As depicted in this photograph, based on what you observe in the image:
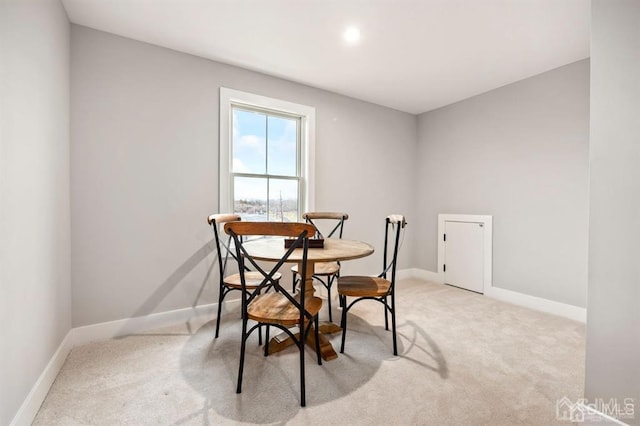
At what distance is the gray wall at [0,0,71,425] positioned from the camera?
1.23 m

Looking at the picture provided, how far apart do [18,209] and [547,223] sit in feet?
13.7

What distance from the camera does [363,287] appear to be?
212 cm

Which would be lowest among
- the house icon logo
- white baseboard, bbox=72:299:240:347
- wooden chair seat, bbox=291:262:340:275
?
the house icon logo

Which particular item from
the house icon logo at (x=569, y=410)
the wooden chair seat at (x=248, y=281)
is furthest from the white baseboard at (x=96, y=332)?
the house icon logo at (x=569, y=410)

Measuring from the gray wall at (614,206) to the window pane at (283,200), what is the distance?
102 inches

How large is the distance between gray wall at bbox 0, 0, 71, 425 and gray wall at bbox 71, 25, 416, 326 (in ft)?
0.60

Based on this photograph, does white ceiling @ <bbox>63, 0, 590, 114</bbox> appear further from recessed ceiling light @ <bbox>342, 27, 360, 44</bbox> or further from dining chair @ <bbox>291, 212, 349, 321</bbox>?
dining chair @ <bbox>291, 212, 349, 321</bbox>

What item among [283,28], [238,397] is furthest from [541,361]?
[283,28]

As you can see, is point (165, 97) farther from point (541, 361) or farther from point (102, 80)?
point (541, 361)

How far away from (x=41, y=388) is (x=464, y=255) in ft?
13.4

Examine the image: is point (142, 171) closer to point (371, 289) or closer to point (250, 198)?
point (250, 198)

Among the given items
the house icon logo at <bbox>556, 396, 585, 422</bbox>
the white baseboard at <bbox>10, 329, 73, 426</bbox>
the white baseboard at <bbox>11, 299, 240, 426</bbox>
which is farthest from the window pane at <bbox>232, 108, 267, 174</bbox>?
the house icon logo at <bbox>556, 396, 585, 422</bbox>

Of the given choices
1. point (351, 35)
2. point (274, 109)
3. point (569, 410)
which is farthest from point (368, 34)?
point (569, 410)

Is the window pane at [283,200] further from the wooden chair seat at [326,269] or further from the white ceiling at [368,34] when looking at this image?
the white ceiling at [368,34]
